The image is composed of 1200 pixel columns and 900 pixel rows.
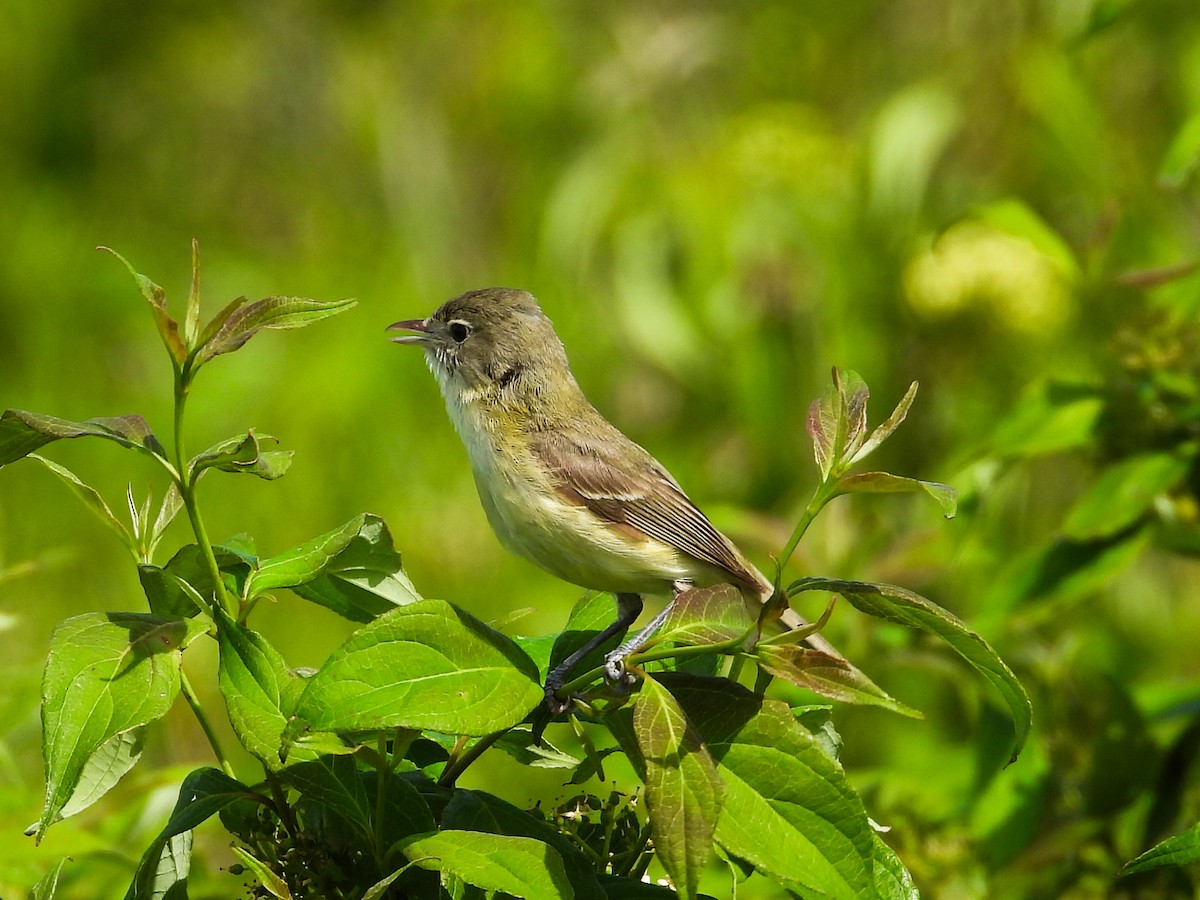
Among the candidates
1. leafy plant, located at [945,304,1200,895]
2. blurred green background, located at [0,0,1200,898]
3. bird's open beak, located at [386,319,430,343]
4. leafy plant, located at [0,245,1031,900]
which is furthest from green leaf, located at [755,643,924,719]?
bird's open beak, located at [386,319,430,343]

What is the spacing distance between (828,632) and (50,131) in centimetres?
617

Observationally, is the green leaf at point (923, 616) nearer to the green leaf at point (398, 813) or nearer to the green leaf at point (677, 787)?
the green leaf at point (677, 787)

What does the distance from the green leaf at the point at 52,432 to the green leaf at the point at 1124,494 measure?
187 centimetres

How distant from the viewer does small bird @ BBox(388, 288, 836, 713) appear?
2.58 meters

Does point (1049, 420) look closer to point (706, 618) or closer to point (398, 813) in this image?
point (706, 618)

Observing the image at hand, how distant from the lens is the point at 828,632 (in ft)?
10.7

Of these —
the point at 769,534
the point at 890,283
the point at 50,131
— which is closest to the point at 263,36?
the point at 50,131

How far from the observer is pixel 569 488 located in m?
2.68

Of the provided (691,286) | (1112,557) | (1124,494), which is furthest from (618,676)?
(691,286)

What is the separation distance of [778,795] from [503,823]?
0.31 metres

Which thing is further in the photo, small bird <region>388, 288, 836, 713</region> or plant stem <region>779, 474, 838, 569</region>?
small bird <region>388, 288, 836, 713</region>

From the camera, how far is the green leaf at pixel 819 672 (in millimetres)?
1376

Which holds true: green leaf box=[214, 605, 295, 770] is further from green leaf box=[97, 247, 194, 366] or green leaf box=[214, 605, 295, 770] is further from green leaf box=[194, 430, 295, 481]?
green leaf box=[97, 247, 194, 366]

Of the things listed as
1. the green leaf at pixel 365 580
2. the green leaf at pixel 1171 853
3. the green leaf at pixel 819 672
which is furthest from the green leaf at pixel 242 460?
the green leaf at pixel 1171 853
